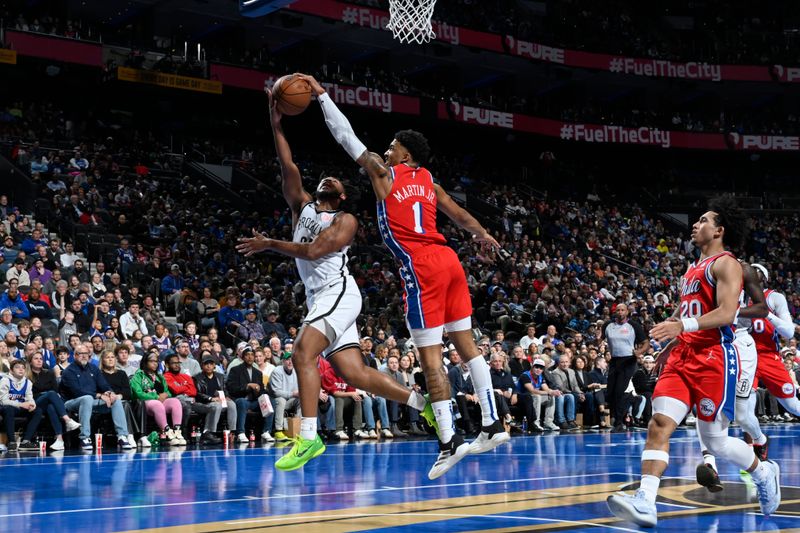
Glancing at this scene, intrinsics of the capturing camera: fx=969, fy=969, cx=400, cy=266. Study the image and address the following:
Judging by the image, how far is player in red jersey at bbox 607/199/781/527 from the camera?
549 cm

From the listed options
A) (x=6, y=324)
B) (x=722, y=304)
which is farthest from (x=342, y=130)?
(x=6, y=324)

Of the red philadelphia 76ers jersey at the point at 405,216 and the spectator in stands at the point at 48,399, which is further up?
the red philadelphia 76ers jersey at the point at 405,216

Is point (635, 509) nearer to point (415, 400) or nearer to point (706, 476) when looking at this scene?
point (706, 476)

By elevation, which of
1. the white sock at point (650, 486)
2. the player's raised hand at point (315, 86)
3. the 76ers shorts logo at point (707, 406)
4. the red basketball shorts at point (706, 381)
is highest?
the player's raised hand at point (315, 86)

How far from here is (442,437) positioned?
6691mm

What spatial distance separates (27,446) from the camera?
11.6 meters

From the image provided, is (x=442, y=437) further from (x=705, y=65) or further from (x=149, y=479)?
(x=705, y=65)

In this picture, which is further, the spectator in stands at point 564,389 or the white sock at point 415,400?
the spectator in stands at point 564,389

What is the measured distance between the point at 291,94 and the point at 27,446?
6.95 metres

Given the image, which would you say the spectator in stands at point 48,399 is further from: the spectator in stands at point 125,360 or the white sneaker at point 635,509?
Answer: the white sneaker at point 635,509

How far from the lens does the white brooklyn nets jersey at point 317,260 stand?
22.7 ft

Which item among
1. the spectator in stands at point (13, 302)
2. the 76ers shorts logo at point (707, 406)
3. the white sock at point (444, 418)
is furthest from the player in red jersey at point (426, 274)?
the spectator in stands at point (13, 302)

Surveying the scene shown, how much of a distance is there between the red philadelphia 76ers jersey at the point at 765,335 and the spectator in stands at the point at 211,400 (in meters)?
6.91

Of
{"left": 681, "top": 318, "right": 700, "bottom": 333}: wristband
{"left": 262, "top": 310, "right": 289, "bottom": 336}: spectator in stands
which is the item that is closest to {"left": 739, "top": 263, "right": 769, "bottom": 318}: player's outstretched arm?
{"left": 681, "top": 318, "right": 700, "bottom": 333}: wristband
